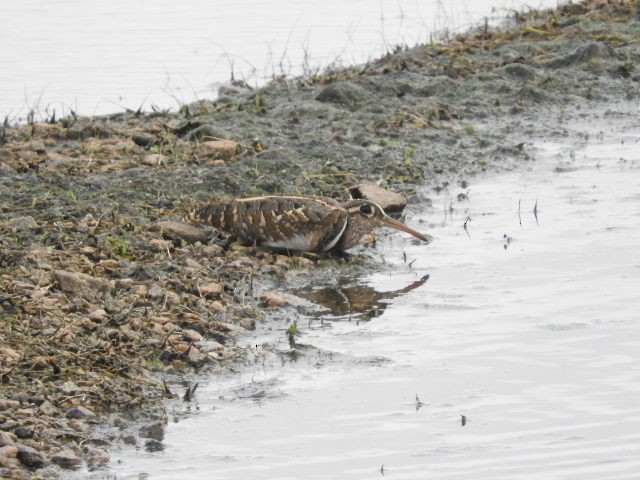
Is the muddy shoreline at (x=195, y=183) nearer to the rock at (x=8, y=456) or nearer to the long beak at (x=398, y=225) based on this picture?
the rock at (x=8, y=456)

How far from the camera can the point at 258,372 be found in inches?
300

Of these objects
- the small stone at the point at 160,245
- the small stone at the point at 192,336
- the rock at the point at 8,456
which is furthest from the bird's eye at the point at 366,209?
the rock at the point at 8,456

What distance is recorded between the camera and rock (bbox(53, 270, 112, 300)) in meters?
8.14

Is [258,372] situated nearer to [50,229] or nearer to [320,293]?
[320,293]

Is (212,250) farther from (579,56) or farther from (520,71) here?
(579,56)

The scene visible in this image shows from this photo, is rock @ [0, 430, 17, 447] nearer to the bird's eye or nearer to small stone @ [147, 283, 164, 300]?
small stone @ [147, 283, 164, 300]

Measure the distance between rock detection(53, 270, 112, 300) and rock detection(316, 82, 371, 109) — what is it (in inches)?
211

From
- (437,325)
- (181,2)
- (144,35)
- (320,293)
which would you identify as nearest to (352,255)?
(320,293)

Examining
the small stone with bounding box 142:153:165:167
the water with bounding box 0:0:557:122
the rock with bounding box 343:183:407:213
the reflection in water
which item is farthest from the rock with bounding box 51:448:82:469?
the water with bounding box 0:0:557:122

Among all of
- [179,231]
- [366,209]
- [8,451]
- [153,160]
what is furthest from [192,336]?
[153,160]

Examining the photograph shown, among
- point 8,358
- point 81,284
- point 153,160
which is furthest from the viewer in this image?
point 153,160

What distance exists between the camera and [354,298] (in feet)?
29.4

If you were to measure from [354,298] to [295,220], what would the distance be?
32.0 inches

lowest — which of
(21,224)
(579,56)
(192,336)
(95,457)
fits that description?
(95,457)
